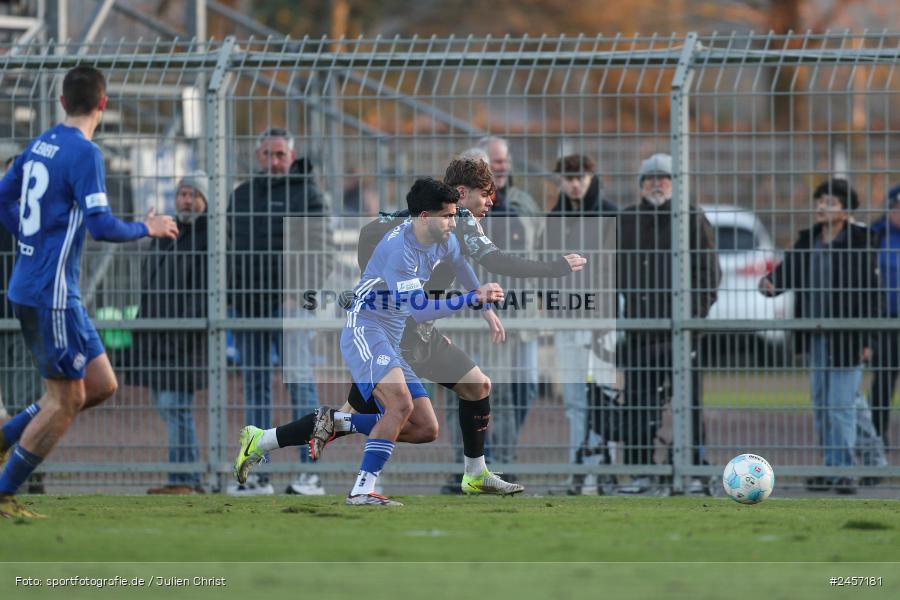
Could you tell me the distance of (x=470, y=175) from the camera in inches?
381

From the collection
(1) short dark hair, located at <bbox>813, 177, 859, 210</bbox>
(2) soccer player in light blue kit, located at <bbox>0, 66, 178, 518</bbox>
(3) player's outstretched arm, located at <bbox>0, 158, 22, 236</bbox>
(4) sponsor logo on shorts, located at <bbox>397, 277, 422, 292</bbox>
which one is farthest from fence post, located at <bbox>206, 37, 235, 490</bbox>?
(1) short dark hair, located at <bbox>813, 177, 859, 210</bbox>

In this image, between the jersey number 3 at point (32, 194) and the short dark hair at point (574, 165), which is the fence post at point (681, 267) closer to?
the short dark hair at point (574, 165)

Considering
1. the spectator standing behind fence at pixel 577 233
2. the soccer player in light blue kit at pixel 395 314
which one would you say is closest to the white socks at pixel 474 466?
the soccer player in light blue kit at pixel 395 314

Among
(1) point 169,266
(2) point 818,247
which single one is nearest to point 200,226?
(1) point 169,266

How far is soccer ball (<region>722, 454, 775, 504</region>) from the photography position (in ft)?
31.1

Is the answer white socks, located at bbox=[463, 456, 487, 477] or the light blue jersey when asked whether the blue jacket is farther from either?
the light blue jersey

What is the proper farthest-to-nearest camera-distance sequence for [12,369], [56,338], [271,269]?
[12,369], [271,269], [56,338]

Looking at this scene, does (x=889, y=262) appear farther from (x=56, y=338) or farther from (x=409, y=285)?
(x=56, y=338)

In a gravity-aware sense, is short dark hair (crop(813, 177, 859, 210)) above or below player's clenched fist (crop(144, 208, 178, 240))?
above

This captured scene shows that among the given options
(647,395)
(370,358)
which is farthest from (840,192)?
(370,358)

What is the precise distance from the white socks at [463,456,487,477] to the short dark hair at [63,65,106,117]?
3383 mm

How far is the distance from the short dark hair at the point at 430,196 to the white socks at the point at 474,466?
176 cm

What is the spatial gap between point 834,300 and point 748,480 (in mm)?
2214

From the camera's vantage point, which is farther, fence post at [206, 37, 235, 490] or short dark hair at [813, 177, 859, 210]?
fence post at [206, 37, 235, 490]
